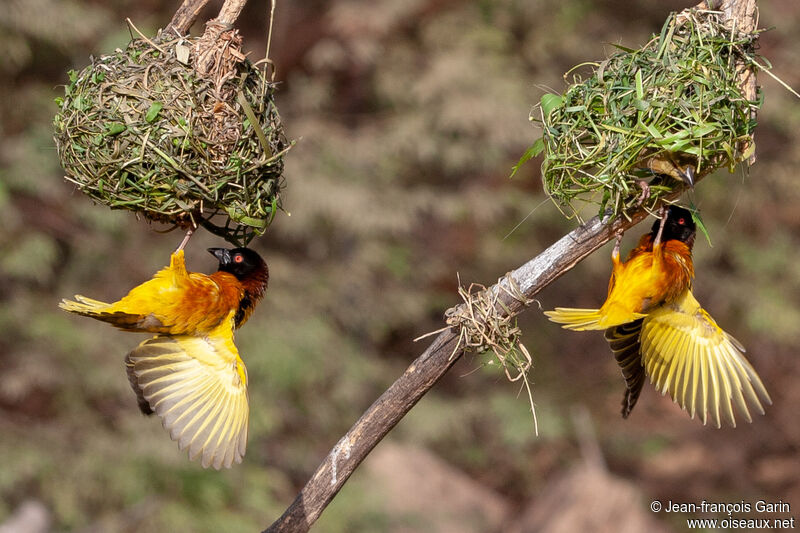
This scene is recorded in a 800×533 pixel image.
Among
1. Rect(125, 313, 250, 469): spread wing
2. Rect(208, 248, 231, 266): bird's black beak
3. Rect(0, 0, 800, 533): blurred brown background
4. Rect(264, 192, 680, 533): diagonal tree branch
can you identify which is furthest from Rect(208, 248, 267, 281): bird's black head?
Rect(0, 0, 800, 533): blurred brown background

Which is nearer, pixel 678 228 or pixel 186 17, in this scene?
pixel 186 17

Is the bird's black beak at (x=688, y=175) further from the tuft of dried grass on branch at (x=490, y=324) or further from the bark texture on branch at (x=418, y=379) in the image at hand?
the tuft of dried grass on branch at (x=490, y=324)

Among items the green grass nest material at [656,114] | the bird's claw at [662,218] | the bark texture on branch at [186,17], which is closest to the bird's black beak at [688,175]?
the green grass nest material at [656,114]

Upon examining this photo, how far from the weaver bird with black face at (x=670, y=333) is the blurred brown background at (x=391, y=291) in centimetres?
501

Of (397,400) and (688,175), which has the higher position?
(688,175)

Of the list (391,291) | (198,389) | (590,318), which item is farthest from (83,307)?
(391,291)

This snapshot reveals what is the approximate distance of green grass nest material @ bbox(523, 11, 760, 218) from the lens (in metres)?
2.38

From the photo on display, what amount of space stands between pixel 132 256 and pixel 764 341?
7924 mm

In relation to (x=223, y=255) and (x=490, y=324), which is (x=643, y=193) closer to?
(x=490, y=324)

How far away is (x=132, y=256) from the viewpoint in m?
8.95

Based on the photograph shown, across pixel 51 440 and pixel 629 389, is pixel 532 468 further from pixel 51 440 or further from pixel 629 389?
pixel 629 389

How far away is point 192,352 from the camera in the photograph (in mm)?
3373

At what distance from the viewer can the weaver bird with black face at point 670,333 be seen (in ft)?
10.2

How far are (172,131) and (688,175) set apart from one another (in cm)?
146
